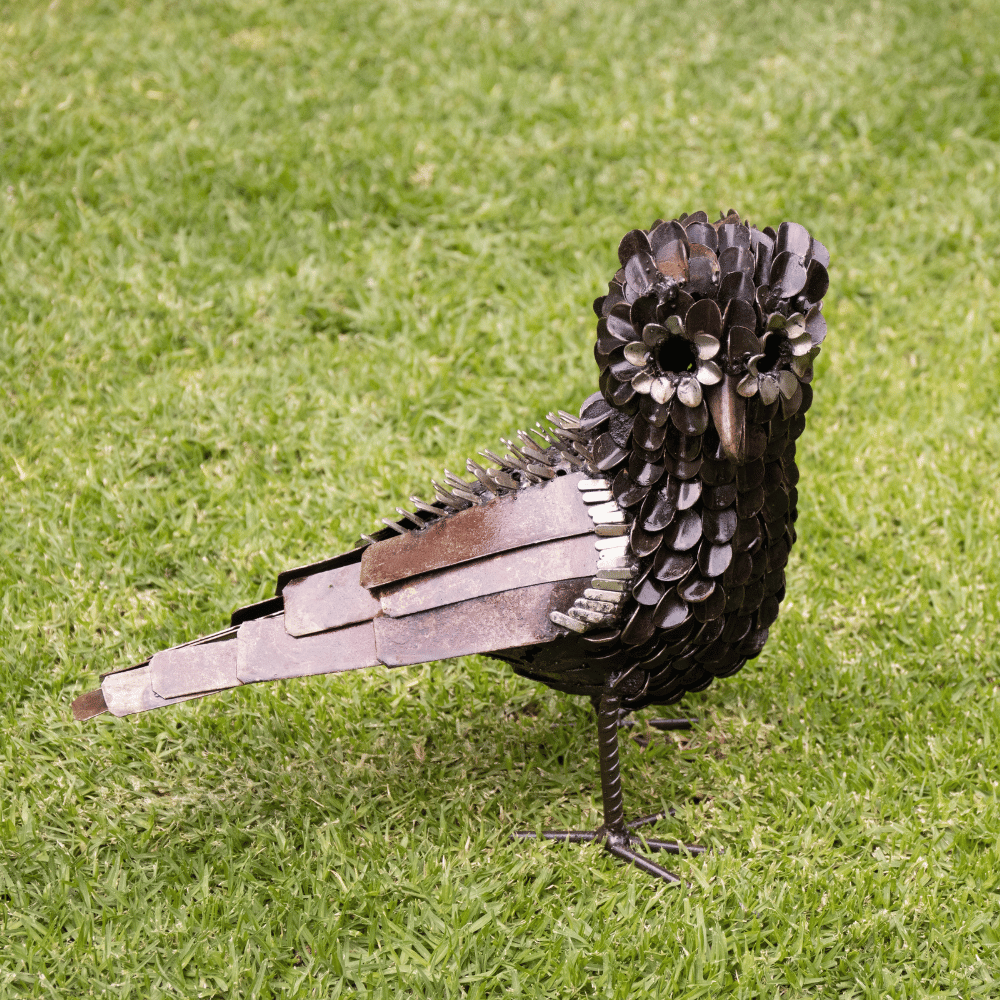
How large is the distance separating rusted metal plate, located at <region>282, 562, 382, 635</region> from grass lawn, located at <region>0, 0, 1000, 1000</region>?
0.86 m

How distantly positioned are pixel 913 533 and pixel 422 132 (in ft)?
10.8

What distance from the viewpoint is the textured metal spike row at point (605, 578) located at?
97.7 inches

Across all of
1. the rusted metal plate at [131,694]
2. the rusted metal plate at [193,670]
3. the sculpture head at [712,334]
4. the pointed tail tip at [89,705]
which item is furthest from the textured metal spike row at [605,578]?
the pointed tail tip at [89,705]

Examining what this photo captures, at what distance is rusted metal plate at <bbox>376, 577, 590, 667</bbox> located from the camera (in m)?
2.48

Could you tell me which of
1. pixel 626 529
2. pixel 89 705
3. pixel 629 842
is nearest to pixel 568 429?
pixel 626 529

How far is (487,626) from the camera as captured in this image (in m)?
2.49

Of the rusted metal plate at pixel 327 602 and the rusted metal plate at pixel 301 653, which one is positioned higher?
the rusted metal plate at pixel 327 602

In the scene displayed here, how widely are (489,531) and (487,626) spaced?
23cm

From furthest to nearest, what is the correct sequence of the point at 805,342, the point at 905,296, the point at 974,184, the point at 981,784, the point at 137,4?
the point at 137,4 → the point at 974,184 → the point at 905,296 → the point at 981,784 → the point at 805,342

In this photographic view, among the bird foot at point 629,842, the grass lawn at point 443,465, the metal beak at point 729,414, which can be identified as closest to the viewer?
the metal beak at point 729,414

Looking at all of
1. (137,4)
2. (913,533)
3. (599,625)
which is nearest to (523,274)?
(913,533)

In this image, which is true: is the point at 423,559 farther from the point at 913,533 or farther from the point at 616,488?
the point at 913,533

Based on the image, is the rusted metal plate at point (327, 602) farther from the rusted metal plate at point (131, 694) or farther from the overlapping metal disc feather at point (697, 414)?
the overlapping metal disc feather at point (697, 414)

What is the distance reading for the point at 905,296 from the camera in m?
5.05
